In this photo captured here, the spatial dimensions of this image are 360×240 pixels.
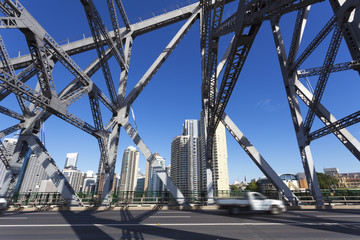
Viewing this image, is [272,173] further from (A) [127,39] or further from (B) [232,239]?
(A) [127,39]

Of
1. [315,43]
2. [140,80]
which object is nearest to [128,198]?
[140,80]

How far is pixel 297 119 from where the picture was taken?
15.8 meters

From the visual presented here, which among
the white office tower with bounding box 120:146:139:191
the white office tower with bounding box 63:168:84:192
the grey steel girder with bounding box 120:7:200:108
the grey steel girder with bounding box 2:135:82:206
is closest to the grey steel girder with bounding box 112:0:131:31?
the grey steel girder with bounding box 120:7:200:108

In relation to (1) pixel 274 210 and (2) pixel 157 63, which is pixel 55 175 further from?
(1) pixel 274 210

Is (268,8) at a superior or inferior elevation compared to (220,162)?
inferior

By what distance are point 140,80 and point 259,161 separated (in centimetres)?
1466

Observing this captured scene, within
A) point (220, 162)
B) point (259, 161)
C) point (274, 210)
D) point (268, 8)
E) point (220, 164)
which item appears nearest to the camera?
point (268, 8)

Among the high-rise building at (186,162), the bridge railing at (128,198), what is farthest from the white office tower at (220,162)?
the bridge railing at (128,198)

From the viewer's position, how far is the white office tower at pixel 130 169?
17612 cm

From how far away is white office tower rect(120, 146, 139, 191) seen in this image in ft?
578

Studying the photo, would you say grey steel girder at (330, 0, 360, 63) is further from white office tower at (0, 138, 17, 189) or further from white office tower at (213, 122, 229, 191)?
white office tower at (213, 122, 229, 191)

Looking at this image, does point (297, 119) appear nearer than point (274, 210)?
No

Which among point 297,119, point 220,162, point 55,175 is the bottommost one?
point 55,175

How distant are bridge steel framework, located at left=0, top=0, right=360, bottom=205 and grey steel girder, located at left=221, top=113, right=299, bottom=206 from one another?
8 cm
